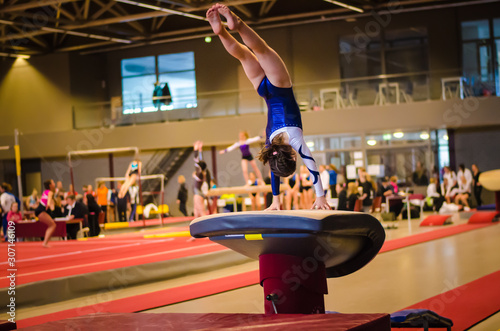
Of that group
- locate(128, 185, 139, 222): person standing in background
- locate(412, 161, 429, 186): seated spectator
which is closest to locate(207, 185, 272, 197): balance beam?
locate(128, 185, 139, 222): person standing in background

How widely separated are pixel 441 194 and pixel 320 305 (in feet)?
47.5

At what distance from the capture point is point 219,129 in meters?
19.8

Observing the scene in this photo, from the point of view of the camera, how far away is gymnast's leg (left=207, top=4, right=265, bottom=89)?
3.79 m

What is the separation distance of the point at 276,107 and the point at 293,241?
1.63 meters

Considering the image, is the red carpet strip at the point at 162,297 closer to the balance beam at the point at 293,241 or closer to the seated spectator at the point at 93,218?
the balance beam at the point at 293,241

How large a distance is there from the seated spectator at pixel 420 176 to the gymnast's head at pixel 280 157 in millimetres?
Answer: 14871

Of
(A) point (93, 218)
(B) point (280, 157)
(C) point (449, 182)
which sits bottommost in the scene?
(A) point (93, 218)

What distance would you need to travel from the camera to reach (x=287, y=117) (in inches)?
175

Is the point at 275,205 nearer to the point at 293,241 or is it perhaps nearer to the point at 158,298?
the point at 293,241

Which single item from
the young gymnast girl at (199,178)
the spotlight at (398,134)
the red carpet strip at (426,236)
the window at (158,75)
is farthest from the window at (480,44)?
the young gymnast girl at (199,178)

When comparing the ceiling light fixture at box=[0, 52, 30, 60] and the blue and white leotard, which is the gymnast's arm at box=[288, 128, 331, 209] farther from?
the ceiling light fixture at box=[0, 52, 30, 60]

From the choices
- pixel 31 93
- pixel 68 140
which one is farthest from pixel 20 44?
pixel 68 140

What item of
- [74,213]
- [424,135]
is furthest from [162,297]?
[424,135]

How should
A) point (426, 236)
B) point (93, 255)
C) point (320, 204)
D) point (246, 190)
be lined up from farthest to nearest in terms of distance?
point (426, 236) < point (246, 190) < point (93, 255) < point (320, 204)
